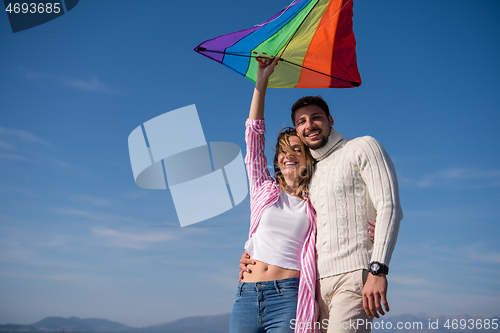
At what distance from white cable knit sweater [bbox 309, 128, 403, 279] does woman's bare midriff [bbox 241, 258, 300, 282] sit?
29 cm

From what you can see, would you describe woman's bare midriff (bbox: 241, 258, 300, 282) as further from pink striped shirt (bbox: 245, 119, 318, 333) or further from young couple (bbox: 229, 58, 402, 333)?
pink striped shirt (bbox: 245, 119, 318, 333)

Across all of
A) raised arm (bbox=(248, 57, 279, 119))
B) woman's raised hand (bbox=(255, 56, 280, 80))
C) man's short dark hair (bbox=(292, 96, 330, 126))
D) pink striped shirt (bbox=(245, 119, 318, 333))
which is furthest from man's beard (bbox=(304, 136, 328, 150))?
woman's raised hand (bbox=(255, 56, 280, 80))

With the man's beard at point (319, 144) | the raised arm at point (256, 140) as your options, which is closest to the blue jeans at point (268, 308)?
the raised arm at point (256, 140)

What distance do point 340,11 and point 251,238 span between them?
2.67 meters

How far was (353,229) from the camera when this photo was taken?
9.50 feet

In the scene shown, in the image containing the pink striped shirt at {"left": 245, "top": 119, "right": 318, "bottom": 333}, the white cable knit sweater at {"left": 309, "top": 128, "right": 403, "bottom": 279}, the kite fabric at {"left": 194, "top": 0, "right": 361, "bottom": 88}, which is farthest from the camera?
the kite fabric at {"left": 194, "top": 0, "right": 361, "bottom": 88}

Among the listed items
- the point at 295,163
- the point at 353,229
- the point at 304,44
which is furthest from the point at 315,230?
the point at 304,44

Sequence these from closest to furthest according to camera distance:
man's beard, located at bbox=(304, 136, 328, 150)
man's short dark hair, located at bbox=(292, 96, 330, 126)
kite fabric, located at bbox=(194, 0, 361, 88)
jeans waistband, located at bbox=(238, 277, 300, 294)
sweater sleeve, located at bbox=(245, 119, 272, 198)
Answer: jeans waistband, located at bbox=(238, 277, 300, 294) → man's beard, located at bbox=(304, 136, 328, 150) → man's short dark hair, located at bbox=(292, 96, 330, 126) → sweater sleeve, located at bbox=(245, 119, 272, 198) → kite fabric, located at bbox=(194, 0, 361, 88)

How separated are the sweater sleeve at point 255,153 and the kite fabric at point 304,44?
0.95 metres

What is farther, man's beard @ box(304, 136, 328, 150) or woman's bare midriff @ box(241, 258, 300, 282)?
man's beard @ box(304, 136, 328, 150)

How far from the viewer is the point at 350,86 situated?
455 centimetres

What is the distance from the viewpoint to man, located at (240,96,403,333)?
2.64m

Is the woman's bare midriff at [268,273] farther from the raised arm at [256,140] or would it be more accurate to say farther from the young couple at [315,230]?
the raised arm at [256,140]

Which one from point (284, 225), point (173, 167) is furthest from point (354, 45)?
point (173, 167)
